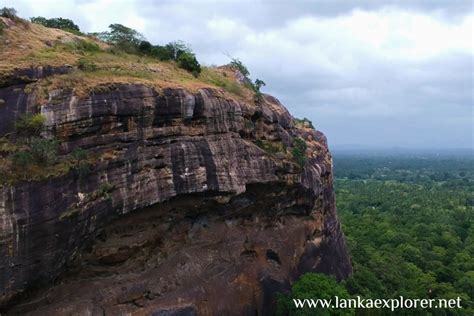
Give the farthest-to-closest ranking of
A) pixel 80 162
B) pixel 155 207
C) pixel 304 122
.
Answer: pixel 304 122, pixel 155 207, pixel 80 162

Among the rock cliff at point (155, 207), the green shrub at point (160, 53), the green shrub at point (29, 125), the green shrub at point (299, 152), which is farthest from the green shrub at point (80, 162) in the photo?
the green shrub at point (299, 152)

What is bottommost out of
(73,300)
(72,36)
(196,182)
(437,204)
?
(437,204)

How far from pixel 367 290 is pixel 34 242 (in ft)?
76.8

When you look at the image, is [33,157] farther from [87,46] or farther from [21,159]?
[87,46]

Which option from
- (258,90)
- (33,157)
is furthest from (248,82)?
(33,157)

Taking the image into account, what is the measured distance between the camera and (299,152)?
28.6 meters

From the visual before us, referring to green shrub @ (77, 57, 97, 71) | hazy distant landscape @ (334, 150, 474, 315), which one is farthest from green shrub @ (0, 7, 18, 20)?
hazy distant landscape @ (334, 150, 474, 315)

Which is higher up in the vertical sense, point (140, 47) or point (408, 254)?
point (140, 47)

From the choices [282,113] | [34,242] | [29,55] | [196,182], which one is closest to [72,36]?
[29,55]

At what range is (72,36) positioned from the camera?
Answer: 24438 millimetres

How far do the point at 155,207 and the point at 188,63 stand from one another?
9838 millimetres

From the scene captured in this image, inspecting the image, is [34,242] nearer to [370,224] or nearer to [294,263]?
[294,263]

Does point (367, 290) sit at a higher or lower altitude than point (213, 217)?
lower

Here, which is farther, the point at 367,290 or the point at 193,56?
the point at 367,290
